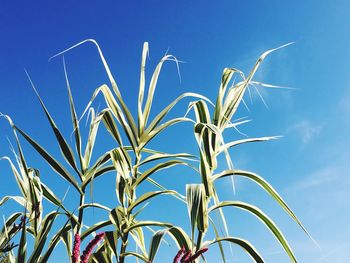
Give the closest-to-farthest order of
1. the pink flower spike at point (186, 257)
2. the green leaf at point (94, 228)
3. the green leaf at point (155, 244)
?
the pink flower spike at point (186, 257), the green leaf at point (155, 244), the green leaf at point (94, 228)

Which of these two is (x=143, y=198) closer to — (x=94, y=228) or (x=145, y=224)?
(x=145, y=224)

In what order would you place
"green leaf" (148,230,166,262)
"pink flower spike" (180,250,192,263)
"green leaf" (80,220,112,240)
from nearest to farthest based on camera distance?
"pink flower spike" (180,250,192,263) → "green leaf" (148,230,166,262) → "green leaf" (80,220,112,240)

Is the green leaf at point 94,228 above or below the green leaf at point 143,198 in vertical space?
below

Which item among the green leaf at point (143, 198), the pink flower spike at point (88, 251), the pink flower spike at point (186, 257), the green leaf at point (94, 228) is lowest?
the pink flower spike at point (88, 251)

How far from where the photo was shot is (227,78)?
1.89 meters

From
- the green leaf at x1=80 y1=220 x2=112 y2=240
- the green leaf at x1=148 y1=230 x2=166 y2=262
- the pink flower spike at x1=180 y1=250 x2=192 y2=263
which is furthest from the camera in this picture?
the green leaf at x1=80 y1=220 x2=112 y2=240

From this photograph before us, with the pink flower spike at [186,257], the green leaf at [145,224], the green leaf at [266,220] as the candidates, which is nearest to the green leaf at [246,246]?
the green leaf at [266,220]

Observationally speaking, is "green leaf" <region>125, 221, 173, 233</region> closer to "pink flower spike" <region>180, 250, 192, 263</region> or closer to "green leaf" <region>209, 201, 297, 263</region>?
"green leaf" <region>209, 201, 297, 263</region>

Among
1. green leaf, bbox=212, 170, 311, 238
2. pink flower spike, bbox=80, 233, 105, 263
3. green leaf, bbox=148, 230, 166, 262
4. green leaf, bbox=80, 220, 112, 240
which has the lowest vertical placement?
pink flower spike, bbox=80, 233, 105, 263

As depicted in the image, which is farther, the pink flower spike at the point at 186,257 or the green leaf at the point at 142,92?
the green leaf at the point at 142,92

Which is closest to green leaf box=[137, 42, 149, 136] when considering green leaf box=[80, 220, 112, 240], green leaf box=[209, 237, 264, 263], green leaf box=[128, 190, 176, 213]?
green leaf box=[128, 190, 176, 213]

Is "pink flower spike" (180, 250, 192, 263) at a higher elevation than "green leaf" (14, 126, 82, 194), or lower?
lower

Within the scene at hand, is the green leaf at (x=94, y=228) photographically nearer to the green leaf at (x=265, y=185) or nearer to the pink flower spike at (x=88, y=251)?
the green leaf at (x=265, y=185)

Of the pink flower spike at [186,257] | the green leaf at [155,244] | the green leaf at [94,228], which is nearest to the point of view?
the pink flower spike at [186,257]
